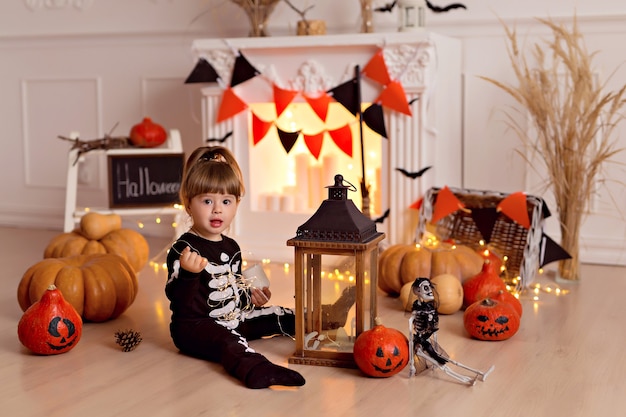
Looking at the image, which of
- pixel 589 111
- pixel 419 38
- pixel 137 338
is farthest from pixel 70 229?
pixel 589 111

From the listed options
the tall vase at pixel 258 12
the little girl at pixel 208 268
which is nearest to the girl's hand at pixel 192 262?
the little girl at pixel 208 268

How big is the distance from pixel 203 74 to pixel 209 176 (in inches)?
64.6

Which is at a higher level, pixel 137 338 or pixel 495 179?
pixel 495 179

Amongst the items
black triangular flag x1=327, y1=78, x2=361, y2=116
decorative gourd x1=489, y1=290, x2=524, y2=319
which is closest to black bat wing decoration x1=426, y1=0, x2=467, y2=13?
black triangular flag x1=327, y1=78, x2=361, y2=116

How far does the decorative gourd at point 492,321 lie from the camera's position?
2.61 meters

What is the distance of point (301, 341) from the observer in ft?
8.03

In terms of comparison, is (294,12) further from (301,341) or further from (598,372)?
(598,372)

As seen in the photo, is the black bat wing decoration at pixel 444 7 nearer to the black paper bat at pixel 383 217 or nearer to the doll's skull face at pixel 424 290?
the black paper bat at pixel 383 217

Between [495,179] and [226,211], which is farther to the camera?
[495,179]

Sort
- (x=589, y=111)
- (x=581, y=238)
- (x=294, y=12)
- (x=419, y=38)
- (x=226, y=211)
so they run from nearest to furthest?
(x=226, y=211) → (x=589, y=111) → (x=419, y=38) → (x=581, y=238) → (x=294, y=12)

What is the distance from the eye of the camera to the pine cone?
8.48ft

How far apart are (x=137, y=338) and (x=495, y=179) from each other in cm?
203

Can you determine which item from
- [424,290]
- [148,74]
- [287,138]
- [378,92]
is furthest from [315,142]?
A: [424,290]

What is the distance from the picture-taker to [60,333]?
2.50 m
